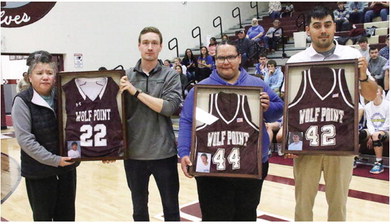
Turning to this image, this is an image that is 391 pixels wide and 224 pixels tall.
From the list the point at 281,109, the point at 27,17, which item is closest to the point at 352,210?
the point at 281,109

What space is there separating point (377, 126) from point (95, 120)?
4.32 meters

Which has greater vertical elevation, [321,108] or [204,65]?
[204,65]

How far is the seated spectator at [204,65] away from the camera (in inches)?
438

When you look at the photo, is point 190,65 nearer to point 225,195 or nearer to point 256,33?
point 256,33

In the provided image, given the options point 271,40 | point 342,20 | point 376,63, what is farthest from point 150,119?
point 271,40

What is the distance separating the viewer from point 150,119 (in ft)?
8.45

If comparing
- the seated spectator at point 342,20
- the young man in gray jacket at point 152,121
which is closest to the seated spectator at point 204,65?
the seated spectator at point 342,20

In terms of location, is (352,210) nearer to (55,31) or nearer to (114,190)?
(114,190)

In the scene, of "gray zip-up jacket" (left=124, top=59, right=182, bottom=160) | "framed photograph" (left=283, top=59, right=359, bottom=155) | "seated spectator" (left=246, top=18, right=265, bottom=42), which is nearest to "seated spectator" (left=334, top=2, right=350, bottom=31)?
"seated spectator" (left=246, top=18, right=265, bottom=42)

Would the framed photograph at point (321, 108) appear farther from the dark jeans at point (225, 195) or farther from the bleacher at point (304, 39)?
the bleacher at point (304, 39)

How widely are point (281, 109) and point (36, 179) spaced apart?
62.7 inches

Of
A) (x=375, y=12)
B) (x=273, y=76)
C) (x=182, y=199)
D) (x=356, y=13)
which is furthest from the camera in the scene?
(x=356, y=13)

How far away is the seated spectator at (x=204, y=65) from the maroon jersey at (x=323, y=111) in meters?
8.68

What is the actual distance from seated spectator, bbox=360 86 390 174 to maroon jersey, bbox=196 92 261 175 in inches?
145
